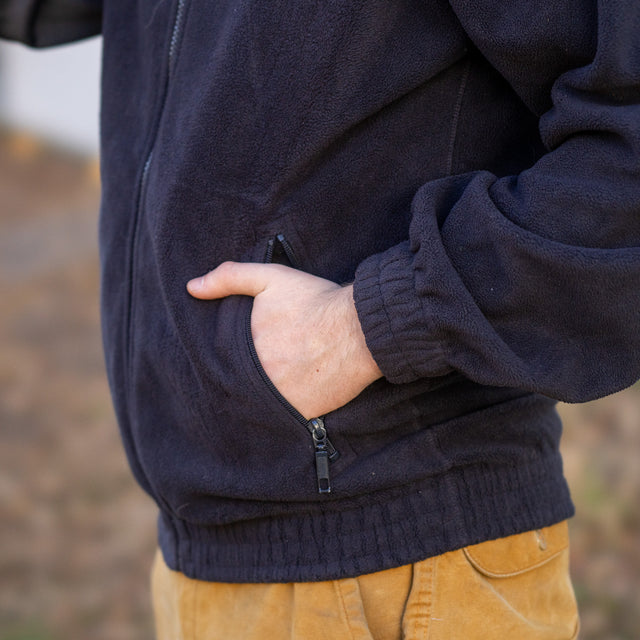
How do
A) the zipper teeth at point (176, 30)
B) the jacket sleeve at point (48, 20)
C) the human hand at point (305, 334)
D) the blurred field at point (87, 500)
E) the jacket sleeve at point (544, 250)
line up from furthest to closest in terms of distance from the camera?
the blurred field at point (87, 500) < the jacket sleeve at point (48, 20) < the zipper teeth at point (176, 30) < the human hand at point (305, 334) < the jacket sleeve at point (544, 250)

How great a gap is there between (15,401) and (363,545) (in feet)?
13.6

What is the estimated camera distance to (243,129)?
4.24 feet

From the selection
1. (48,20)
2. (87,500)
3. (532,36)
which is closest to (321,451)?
(532,36)

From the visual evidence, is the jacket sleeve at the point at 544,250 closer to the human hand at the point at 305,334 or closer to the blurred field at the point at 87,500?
the human hand at the point at 305,334

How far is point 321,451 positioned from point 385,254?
0.33 metres

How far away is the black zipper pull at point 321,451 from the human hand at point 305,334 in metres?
0.02

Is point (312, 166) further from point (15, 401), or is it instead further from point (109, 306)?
point (15, 401)

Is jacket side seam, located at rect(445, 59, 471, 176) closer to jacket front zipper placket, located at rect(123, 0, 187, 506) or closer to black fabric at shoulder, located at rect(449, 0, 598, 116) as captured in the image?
black fabric at shoulder, located at rect(449, 0, 598, 116)

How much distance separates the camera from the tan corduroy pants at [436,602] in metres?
1.27

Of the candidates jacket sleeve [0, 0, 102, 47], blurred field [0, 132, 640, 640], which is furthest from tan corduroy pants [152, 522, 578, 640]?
blurred field [0, 132, 640, 640]

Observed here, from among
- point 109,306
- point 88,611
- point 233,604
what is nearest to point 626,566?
point 88,611

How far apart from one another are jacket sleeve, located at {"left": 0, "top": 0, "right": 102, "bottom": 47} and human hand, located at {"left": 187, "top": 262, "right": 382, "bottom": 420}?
1.10 metres

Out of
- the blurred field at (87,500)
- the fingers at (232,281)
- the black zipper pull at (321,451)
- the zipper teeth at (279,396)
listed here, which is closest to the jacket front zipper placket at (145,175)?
the fingers at (232,281)

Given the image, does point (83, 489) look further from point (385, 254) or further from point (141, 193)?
point (385, 254)
